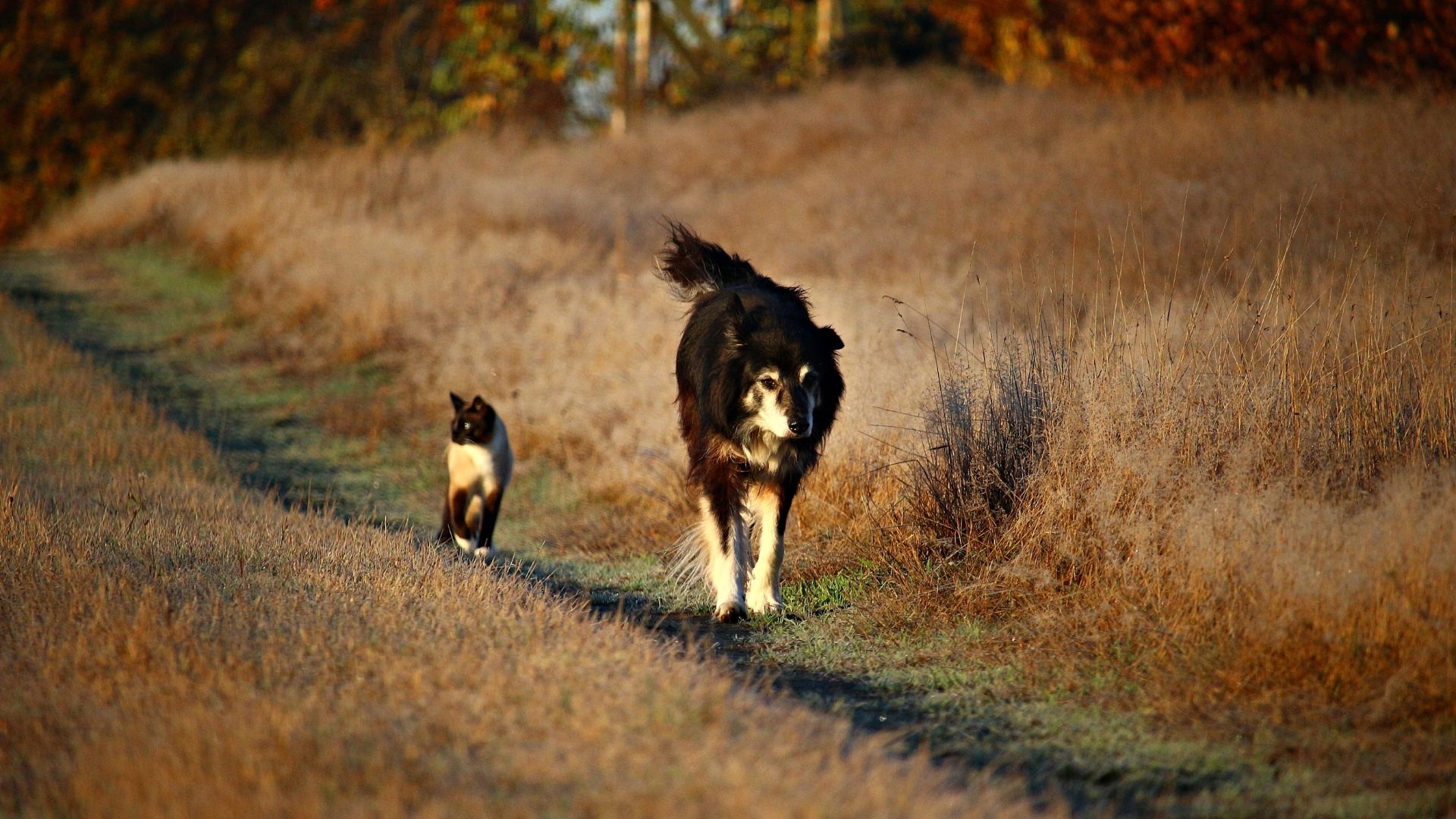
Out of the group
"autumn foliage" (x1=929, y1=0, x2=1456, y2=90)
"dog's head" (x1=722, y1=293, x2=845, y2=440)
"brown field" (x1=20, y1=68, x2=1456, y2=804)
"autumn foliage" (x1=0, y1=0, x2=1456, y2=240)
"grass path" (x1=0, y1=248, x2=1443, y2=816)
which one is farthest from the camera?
"autumn foliage" (x1=0, y1=0, x2=1456, y2=240)

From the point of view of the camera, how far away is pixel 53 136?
33.5 m

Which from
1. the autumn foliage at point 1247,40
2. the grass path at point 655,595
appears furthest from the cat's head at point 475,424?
the autumn foliage at point 1247,40

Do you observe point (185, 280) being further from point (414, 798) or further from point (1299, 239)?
point (414, 798)

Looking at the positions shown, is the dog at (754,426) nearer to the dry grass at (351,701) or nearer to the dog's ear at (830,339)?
the dog's ear at (830,339)

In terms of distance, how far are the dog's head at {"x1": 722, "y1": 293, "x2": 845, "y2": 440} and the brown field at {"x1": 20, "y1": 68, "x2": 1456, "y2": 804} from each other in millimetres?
883

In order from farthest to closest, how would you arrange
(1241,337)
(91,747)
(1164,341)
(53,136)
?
1. (53,136)
2. (1241,337)
3. (1164,341)
4. (91,747)

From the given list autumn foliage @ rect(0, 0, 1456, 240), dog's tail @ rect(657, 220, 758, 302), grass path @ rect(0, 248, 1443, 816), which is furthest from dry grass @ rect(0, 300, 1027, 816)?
autumn foliage @ rect(0, 0, 1456, 240)

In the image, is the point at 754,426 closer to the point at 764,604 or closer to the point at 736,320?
the point at 736,320

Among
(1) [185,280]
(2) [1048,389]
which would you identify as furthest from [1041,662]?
(1) [185,280]

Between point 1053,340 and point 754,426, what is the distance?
97.9 inches

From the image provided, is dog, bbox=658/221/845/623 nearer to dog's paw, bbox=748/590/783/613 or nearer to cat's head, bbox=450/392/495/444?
dog's paw, bbox=748/590/783/613

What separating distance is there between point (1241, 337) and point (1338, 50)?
37.6ft

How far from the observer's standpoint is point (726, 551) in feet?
20.9

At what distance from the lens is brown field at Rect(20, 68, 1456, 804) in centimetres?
492
